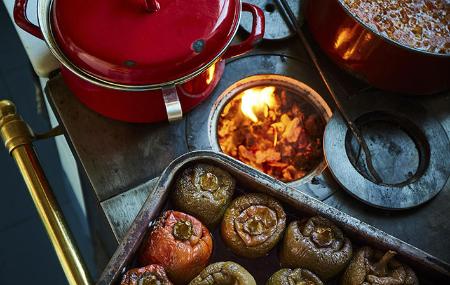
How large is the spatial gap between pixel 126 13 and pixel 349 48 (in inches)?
28.4

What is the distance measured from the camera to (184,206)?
118 cm

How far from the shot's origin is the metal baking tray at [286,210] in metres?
1.05

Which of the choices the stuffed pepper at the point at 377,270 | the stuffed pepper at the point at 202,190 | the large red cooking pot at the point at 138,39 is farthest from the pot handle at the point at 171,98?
the stuffed pepper at the point at 377,270

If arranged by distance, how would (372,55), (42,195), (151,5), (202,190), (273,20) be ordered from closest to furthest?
(202,190) → (151,5) → (42,195) → (372,55) → (273,20)

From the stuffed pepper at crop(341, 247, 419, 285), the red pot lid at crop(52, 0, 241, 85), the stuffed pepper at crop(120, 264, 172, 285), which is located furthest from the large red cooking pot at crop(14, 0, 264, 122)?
the stuffed pepper at crop(341, 247, 419, 285)

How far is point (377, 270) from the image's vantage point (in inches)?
43.1

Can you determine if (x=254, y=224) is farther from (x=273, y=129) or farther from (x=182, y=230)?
(x=273, y=129)

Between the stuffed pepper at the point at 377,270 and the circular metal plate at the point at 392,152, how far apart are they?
1.65 ft

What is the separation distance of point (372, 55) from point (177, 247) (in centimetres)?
90

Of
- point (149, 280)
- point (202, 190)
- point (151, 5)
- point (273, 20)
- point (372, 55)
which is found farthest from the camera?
point (273, 20)

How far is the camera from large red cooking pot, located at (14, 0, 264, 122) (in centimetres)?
139

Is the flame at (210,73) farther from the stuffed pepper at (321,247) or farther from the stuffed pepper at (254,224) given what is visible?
the stuffed pepper at (321,247)

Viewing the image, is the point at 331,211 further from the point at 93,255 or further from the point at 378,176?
the point at 93,255

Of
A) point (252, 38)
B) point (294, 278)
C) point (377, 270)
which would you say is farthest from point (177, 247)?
point (252, 38)
